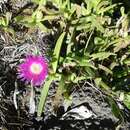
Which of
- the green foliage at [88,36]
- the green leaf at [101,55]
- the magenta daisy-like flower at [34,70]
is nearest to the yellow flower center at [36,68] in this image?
the magenta daisy-like flower at [34,70]

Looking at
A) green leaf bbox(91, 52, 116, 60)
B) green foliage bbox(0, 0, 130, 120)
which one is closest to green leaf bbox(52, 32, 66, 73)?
green foliage bbox(0, 0, 130, 120)

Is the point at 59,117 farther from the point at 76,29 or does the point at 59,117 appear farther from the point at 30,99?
the point at 76,29

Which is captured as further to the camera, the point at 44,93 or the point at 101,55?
the point at 101,55

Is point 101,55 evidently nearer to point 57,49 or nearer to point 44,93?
point 57,49

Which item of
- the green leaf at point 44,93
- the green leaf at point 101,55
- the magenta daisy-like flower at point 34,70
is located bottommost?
the green leaf at point 44,93

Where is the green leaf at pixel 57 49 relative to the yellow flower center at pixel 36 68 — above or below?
above

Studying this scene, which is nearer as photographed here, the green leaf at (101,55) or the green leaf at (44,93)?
the green leaf at (44,93)

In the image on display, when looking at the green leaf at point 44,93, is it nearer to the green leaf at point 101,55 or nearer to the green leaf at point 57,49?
the green leaf at point 57,49

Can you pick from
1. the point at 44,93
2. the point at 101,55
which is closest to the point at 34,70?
the point at 44,93
